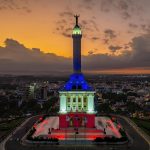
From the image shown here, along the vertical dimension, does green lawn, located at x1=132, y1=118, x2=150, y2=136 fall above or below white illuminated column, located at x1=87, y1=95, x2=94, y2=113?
below

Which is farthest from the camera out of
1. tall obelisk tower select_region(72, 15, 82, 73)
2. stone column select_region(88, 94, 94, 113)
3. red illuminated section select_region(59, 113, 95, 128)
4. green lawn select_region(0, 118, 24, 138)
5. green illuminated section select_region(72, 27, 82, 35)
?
green illuminated section select_region(72, 27, 82, 35)

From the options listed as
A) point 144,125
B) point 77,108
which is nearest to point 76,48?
point 77,108

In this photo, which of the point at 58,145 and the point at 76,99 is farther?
the point at 76,99

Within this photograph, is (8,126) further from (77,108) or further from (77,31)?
(77,31)

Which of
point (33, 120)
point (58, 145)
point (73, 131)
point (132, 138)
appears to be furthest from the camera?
point (33, 120)

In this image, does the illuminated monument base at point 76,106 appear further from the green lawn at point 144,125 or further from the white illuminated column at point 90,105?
the green lawn at point 144,125

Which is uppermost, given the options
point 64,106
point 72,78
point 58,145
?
point 72,78

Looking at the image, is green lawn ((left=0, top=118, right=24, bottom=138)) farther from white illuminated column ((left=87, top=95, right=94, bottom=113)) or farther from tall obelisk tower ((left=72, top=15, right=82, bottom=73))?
tall obelisk tower ((left=72, top=15, right=82, bottom=73))

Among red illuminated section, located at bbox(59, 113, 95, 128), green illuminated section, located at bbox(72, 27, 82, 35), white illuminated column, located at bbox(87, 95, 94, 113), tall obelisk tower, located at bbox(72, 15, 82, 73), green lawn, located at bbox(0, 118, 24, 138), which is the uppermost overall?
green illuminated section, located at bbox(72, 27, 82, 35)

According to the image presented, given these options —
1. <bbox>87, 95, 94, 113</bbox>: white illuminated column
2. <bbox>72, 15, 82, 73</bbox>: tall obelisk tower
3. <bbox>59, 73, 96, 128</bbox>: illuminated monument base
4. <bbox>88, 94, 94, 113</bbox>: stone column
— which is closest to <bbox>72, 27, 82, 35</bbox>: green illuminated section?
<bbox>72, 15, 82, 73</bbox>: tall obelisk tower

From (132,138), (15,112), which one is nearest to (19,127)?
(132,138)

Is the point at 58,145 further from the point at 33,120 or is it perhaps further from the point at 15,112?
the point at 15,112
